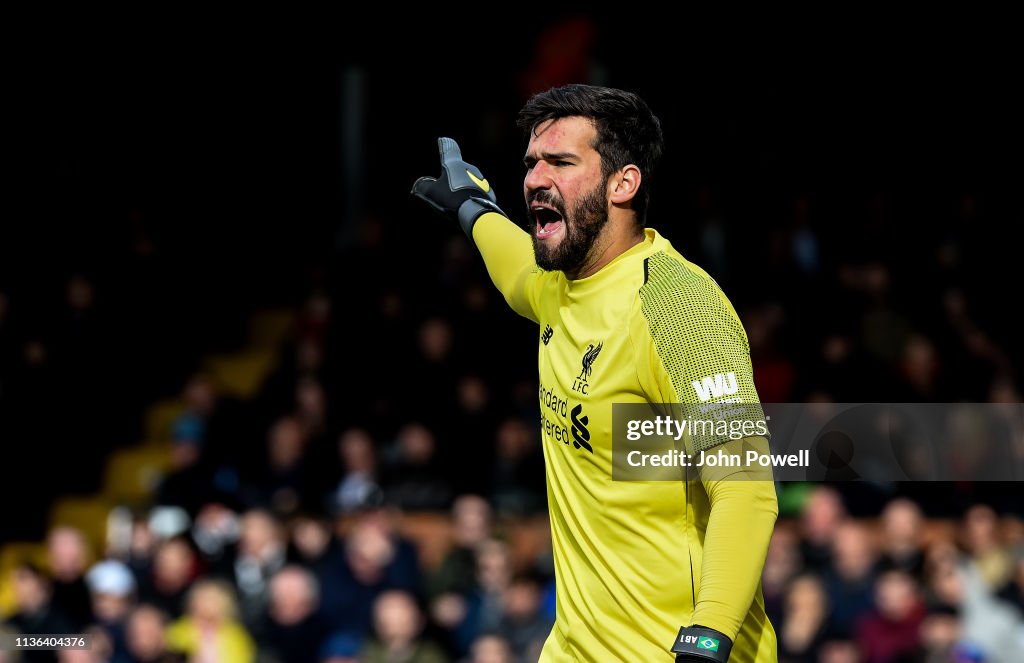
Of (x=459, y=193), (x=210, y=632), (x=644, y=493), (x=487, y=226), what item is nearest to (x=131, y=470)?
(x=210, y=632)

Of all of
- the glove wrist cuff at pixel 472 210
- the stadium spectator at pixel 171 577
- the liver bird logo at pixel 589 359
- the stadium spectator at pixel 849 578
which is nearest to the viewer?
the liver bird logo at pixel 589 359

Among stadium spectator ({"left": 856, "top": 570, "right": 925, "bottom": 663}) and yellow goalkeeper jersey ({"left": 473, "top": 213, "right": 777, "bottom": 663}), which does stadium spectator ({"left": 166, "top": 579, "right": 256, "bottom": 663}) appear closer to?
stadium spectator ({"left": 856, "top": 570, "right": 925, "bottom": 663})

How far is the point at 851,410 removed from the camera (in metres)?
10.0

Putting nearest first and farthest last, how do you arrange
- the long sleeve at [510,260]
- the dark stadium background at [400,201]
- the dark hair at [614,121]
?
the dark hair at [614,121], the long sleeve at [510,260], the dark stadium background at [400,201]

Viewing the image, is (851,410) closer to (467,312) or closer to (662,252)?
(467,312)

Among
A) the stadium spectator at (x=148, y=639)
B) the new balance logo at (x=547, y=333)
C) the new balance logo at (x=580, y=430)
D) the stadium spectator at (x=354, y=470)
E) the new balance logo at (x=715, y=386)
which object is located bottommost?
the stadium spectator at (x=148, y=639)

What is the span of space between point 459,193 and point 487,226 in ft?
0.83

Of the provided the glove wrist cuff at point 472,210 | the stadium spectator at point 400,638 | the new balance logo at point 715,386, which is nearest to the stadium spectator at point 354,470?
the stadium spectator at point 400,638

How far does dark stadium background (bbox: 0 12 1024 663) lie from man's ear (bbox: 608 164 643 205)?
6.22 meters

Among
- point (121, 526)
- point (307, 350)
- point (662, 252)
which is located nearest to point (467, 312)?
point (307, 350)

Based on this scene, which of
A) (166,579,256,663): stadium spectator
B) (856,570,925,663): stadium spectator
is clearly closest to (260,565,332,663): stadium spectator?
(166,579,256,663): stadium spectator

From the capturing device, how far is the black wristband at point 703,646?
2979 millimetres

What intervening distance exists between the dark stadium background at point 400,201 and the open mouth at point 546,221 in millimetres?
6226

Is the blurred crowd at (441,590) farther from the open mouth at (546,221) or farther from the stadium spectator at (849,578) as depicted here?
the open mouth at (546,221)
